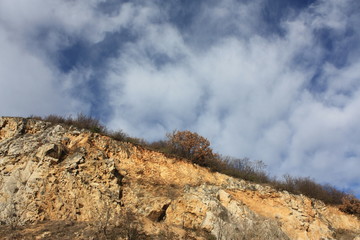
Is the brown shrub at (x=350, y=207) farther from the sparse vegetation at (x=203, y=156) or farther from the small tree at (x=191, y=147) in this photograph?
the small tree at (x=191, y=147)

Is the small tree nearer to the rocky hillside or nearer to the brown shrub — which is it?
the rocky hillside

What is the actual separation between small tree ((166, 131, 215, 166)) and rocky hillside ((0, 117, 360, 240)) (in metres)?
0.92

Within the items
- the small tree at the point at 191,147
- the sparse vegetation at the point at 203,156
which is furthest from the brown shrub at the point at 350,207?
the small tree at the point at 191,147

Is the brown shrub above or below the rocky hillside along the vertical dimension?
above

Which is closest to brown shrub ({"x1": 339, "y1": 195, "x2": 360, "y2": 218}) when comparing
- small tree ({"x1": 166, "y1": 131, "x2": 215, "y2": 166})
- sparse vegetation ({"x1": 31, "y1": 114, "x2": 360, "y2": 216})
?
sparse vegetation ({"x1": 31, "y1": 114, "x2": 360, "y2": 216})

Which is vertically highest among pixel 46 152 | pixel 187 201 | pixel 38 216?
pixel 46 152

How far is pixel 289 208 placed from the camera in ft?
50.6

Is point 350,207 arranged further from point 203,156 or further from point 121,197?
point 121,197

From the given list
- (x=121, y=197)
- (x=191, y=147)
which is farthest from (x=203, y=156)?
(x=121, y=197)

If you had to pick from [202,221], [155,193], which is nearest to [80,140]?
[155,193]

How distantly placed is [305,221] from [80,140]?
13452 mm

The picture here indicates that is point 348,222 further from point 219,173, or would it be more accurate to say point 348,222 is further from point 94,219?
point 94,219

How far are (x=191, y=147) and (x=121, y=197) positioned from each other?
6114 millimetres

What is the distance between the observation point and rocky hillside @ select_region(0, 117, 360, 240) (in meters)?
10.4
